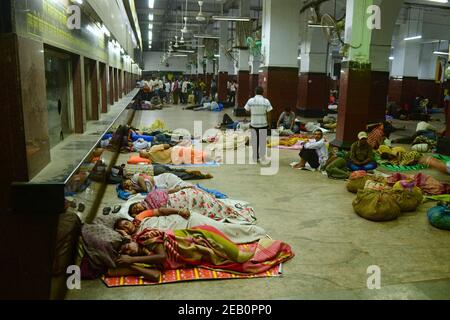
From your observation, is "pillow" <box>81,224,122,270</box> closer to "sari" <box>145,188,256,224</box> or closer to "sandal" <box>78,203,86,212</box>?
"sandal" <box>78,203,86,212</box>

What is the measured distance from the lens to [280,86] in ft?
→ 43.1

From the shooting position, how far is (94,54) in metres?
7.61

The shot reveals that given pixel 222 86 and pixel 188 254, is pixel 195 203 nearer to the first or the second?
pixel 188 254

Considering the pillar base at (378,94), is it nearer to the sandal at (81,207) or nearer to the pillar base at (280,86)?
the pillar base at (280,86)

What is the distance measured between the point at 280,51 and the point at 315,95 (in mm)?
6376

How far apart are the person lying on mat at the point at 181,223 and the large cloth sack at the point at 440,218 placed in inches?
92.1

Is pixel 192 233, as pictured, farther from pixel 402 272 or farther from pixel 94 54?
pixel 94 54

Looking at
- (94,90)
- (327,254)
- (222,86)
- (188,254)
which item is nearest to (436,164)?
(327,254)

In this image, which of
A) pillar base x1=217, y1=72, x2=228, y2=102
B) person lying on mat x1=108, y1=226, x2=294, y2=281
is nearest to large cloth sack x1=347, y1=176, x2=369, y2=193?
person lying on mat x1=108, y1=226, x2=294, y2=281

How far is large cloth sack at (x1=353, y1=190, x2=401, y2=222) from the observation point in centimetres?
Answer: 533

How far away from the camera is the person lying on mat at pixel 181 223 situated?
14.1ft

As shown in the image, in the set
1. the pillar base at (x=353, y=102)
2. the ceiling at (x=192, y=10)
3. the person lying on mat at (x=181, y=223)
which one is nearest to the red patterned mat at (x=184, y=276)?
the person lying on mat at (x=181, y=223)

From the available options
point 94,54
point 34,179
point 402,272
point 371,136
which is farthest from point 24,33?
point 371,136

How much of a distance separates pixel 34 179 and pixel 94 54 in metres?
5.09
